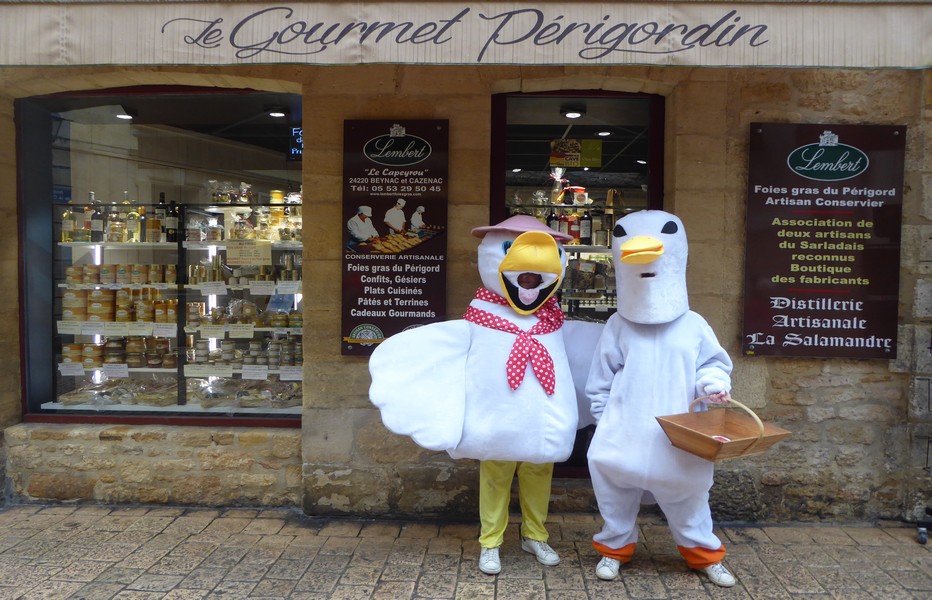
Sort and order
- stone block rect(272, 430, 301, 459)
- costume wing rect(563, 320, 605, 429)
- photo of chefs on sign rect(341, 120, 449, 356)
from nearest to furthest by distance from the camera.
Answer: costume wing rect(563, 320, 605, 429) < photo of chefs on sign rect(341, 120, 449, 356) < stone block rect(272, 430, 301, 459)

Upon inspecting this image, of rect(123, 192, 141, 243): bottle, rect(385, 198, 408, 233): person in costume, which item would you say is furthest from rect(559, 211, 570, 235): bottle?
rect(123, 192, 141, 243): bottle

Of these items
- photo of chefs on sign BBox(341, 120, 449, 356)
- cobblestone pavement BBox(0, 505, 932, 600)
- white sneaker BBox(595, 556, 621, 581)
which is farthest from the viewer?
photo of chefs on sign BBox(341, 120, 449, 356)

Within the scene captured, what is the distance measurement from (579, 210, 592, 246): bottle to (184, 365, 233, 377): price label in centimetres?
275

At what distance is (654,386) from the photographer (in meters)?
3.41

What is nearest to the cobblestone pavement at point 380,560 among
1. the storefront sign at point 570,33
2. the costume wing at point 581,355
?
the costume wing at point 581,355

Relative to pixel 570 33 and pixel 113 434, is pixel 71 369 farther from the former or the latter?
pixel 570 33

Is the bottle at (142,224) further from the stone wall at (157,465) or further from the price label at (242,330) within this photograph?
the stone wall at (157,465)

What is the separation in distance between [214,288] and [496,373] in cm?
264

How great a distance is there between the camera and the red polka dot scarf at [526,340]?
3.46 m

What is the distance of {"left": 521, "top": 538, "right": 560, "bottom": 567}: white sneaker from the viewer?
3770 mm

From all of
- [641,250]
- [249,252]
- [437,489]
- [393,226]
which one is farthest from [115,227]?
[641,250]

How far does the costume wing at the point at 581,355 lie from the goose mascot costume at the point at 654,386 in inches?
9.8

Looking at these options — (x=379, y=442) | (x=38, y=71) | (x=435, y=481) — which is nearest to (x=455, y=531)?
(x=435, y=481)

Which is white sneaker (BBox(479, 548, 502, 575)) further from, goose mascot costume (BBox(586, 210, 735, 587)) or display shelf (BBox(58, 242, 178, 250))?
A: display shelf (BBox(58, 242, 178, 250))
